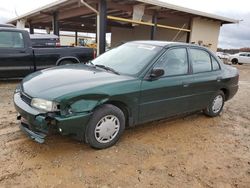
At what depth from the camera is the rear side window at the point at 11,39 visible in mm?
7469

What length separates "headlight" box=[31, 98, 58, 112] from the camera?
10.2 feet

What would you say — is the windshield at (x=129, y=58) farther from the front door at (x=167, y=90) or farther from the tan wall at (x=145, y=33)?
the tan wall at (x=145, y=33)

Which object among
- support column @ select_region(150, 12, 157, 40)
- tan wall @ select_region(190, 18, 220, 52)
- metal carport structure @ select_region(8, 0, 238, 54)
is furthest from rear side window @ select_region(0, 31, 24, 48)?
tan wall @ select_region(190, 18, 220, 52)

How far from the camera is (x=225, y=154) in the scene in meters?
3.80

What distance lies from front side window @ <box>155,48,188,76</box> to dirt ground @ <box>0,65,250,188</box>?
1071 millimetres

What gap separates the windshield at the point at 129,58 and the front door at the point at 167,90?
22cm

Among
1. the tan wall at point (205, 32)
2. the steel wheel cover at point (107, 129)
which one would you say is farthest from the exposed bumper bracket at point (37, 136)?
the tan wall at point (205, 32)

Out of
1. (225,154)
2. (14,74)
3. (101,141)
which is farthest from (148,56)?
(14,74)

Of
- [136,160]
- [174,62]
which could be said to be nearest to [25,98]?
[136,160]

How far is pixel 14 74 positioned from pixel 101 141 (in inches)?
206

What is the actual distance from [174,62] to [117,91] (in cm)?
141

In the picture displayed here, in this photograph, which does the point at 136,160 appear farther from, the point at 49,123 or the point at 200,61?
the point at 200,61

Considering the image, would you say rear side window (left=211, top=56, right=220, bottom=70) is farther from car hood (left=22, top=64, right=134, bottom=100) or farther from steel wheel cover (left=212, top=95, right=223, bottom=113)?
car hood (left=22, top=64, right=134, bottom=100)

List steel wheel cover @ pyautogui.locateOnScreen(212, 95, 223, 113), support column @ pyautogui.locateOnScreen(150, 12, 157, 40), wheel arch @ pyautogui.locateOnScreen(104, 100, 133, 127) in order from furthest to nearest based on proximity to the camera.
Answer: support column @ pyautogui.locateOnScreen(150, 12, 157, 40)
steel wheel cover @ pyautogui.locateOnScreen(212, 95, 223, 113)
wheel arch @ pyautogui.locateOnScreen(104, 100, 133, 127)
